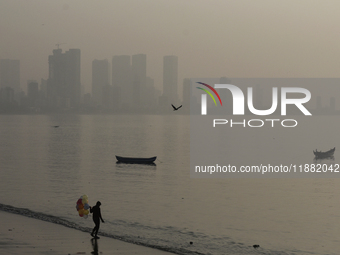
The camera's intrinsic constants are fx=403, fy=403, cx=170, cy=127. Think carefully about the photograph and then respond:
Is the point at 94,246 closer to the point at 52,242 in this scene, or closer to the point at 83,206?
the point at 52,242

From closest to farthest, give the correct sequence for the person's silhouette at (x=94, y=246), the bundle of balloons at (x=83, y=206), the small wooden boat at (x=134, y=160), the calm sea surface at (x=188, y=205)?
the person's silhouette at (x=94, y=246) → the bundle of balloons at (x=83, y=206) → the calm sea surface at (x=188, y=205) → the small wooden boat at (x=134, y=160)

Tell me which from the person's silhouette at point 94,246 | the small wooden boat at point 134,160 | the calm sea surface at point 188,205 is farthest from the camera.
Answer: the small wooden boat at point 134,160

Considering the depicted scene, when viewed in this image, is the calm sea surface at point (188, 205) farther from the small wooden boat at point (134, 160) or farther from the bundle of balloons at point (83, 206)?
the small wooden boat at point (134, 160)

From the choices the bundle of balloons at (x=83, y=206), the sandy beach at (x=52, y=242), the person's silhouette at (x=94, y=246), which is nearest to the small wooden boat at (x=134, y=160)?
the sandy beach at (x=52, y=242)

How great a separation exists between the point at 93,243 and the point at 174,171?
5044cm

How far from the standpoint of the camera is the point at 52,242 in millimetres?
25797

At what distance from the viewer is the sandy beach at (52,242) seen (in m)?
24.0

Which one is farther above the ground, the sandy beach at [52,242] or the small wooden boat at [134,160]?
the small wooden boat at [134,160]

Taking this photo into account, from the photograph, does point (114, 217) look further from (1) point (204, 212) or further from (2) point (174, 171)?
(2) point (174, 171)

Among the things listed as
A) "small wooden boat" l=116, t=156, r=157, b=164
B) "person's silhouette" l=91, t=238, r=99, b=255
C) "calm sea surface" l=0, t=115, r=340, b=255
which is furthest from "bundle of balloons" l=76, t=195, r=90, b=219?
"small wooden boat" l=116, t=156, r=157, b=164

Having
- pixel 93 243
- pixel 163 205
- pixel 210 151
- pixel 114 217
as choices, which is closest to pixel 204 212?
pixel 163 205

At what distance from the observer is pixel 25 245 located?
2466 centimetres

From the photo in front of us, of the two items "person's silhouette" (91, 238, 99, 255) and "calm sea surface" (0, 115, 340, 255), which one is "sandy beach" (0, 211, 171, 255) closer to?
"person's silhouette" (91, 238, 99, 255)

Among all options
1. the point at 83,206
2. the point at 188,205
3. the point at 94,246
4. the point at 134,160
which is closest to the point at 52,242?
the point at 94,246
